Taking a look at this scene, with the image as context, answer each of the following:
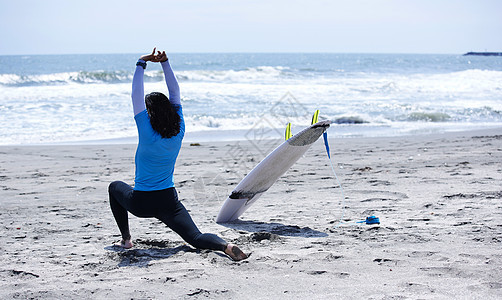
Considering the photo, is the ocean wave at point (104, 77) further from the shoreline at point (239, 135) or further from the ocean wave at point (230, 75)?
the shoreline at point (239, 135)

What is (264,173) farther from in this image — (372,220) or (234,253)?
(234,253)

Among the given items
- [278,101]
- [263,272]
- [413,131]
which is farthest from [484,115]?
[263,272]

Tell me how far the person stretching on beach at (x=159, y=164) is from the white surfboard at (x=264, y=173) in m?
0.83

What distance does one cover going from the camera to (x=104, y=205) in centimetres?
506

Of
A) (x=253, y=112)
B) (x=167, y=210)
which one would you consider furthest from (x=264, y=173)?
(x=253, y=112)

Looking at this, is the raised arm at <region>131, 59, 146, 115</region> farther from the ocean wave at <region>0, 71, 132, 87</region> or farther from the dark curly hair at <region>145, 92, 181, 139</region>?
the ocean wave at <region>0, 71, 132, 87</region>

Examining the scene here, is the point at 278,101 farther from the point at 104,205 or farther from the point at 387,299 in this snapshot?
the point at 387,299

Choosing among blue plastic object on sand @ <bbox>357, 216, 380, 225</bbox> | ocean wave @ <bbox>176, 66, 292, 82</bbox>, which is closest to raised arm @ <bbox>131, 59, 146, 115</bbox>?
blue plastic object on sand @ <bbox>357, 216, 380, 225</bbox>

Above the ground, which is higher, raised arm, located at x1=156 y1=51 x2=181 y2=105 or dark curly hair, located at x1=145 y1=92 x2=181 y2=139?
raised arm, located at x1=156 y1=51 x2=181 y2=105

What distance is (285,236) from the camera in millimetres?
3859

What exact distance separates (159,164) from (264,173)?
3.76ft

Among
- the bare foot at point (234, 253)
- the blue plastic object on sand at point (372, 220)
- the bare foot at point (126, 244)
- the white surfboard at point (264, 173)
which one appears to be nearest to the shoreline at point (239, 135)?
the white surfboard at point (264, 173)

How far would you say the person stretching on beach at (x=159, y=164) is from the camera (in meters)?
3.29

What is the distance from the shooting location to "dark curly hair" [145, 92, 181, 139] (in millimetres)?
3254
